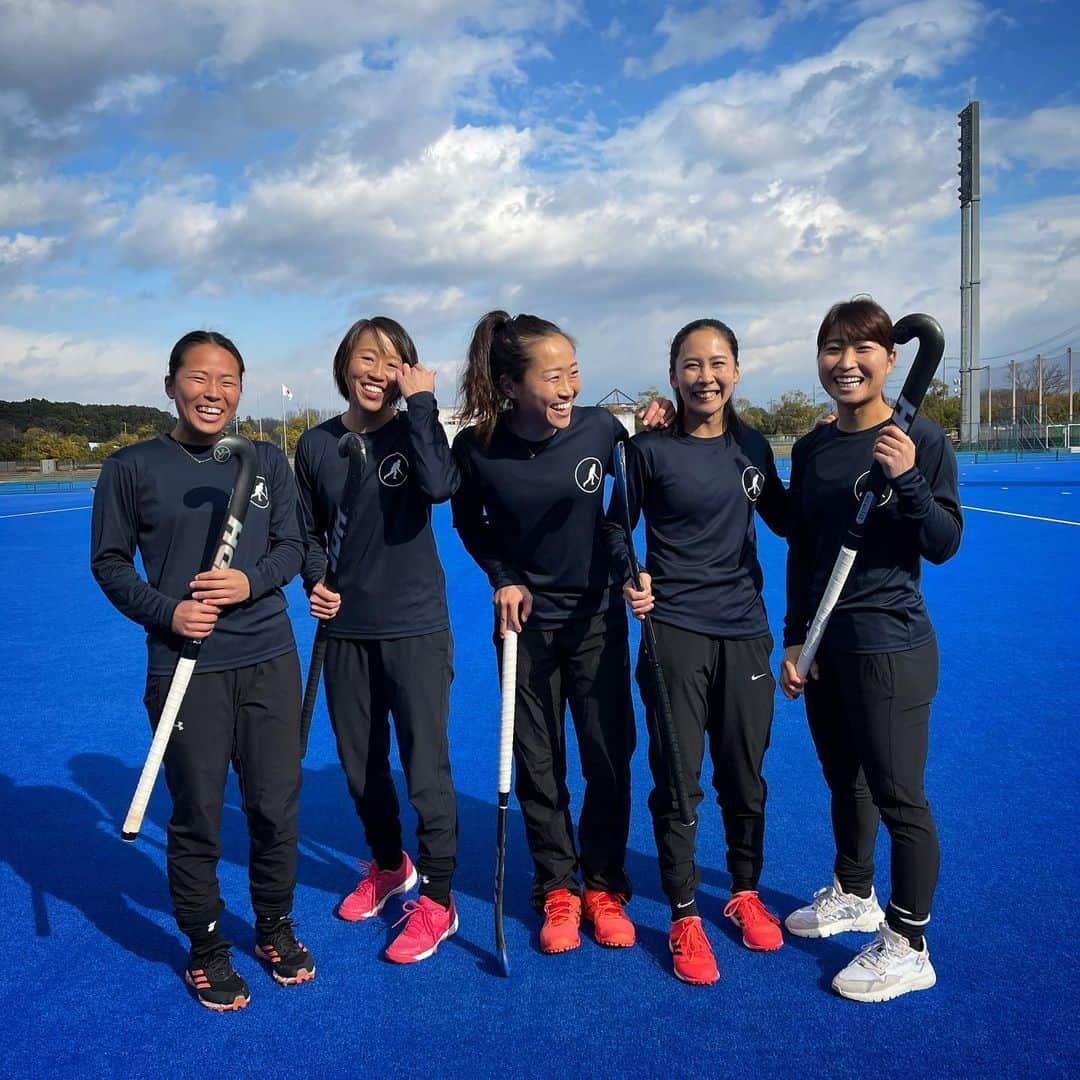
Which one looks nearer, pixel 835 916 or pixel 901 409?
pixel 901 409

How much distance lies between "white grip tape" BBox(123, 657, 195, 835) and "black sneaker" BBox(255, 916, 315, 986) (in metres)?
0.67

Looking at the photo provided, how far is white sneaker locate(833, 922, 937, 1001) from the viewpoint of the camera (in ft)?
9.30

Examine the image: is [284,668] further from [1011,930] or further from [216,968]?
[1011,930]

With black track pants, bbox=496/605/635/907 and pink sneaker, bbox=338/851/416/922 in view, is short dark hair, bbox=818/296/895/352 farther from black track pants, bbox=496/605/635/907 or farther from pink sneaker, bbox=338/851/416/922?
pink sneaker, bbox=338/851/416/922

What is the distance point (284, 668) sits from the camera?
3084 mm

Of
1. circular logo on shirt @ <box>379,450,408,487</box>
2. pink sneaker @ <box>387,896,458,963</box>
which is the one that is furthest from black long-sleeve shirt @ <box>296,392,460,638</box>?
pink sneaker @ <box>387,896,458,963</box>

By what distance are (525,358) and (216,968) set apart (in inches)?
91.9

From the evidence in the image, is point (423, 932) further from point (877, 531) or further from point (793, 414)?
point (793, 414)

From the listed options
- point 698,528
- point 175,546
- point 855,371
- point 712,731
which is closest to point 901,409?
point 855,371

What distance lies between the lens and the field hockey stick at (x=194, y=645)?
2754 millimetres

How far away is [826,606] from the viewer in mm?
2936

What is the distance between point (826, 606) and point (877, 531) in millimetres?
303

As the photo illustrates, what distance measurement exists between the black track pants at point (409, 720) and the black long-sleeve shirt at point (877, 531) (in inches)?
55.7

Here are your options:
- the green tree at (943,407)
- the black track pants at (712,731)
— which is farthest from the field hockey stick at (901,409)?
the green tree at (943,407)
